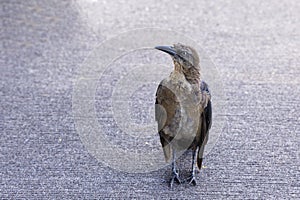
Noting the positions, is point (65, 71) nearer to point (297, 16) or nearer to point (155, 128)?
point (155, 128)

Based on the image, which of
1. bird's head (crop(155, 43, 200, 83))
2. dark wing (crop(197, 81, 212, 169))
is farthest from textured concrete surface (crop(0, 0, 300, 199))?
bird's head (crop(155, 43, 200, 83))

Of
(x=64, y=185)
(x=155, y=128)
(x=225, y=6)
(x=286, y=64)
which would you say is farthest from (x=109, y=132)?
(x=225, y=6)

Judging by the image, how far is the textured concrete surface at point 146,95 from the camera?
6.59 ft

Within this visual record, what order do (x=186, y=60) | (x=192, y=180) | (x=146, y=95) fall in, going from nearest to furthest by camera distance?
(x=186, y=60) < (x=192, y=180) < (x=146, y=95)

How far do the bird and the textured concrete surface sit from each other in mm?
214

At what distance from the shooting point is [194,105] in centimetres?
191

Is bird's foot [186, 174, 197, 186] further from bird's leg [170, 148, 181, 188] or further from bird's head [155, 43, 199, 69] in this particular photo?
bird's head [155, 43, 199, 69]

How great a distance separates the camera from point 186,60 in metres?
1.89

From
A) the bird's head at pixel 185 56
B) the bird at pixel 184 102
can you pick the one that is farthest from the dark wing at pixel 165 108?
the bird's head at pixel 185 56

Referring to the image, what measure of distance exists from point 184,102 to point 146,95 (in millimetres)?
598

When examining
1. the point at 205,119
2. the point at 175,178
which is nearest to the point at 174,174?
the point at 175,178

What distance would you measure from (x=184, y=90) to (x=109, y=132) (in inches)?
20.4

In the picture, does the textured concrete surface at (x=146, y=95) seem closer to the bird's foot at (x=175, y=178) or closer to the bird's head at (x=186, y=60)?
the bird's foot at (x=175, y=178)

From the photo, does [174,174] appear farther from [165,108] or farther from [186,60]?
[186,60]
